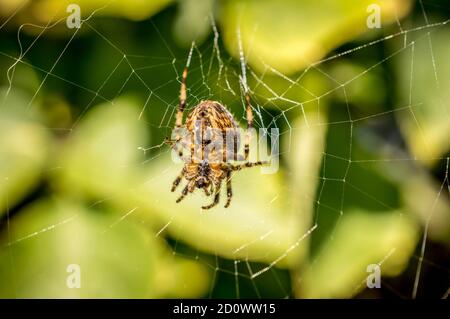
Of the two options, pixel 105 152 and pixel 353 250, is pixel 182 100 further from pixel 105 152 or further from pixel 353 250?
pixel 353 250

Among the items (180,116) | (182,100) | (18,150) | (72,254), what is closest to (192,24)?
(182,100)

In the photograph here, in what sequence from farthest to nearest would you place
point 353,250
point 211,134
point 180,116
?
1. point 211,134
2. point 180,116
3. point 353,250

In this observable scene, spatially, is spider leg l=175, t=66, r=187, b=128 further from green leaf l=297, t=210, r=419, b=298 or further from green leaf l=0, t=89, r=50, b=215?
green leaf l=297, t=210, r=419, b=298

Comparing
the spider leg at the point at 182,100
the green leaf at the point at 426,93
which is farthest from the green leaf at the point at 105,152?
the green leaf at the point at 426,93

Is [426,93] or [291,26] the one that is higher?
[291,26]

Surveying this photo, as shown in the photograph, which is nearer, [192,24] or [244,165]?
[192,24]

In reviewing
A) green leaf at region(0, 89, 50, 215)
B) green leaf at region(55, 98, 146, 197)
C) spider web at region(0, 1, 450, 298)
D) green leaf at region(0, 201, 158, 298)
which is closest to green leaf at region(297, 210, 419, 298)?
spider web at region(0, 1, 450, 298)

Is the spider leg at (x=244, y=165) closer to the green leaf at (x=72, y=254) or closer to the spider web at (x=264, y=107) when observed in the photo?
the spider web at (x=264, y=107)
